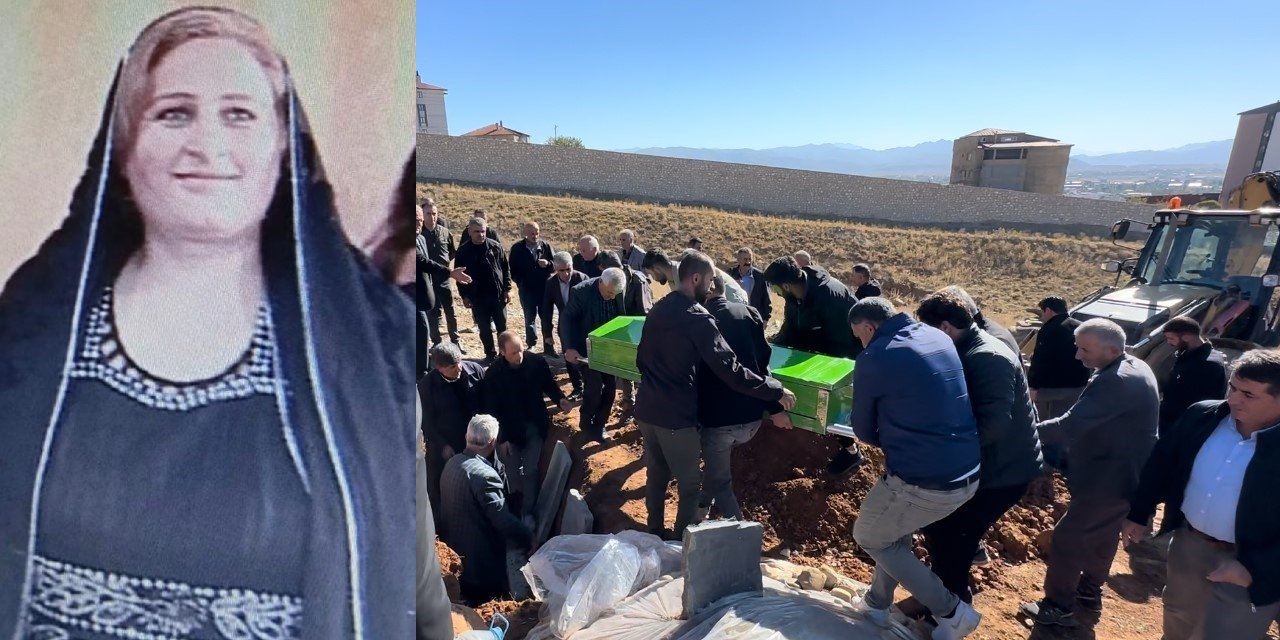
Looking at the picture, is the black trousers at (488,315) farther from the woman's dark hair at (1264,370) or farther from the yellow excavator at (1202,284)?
the woman's dark hair at (1264,370)

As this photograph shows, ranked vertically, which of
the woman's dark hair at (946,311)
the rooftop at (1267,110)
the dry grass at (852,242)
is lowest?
the dry grass at (852,242)

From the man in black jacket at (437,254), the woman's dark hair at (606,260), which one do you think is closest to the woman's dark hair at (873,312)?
the woman's dark hair at (606,260)

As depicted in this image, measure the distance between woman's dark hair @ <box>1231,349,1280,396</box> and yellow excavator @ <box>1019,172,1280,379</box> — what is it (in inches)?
150

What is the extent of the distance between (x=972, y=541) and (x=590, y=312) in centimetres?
310

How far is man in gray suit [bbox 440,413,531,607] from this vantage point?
3.37 meters

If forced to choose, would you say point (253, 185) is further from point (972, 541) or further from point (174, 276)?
point (972, 541)

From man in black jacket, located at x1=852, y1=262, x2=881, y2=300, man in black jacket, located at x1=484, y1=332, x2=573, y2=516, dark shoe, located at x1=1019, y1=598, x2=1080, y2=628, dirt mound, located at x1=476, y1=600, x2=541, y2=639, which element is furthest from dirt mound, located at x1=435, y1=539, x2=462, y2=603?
man in black jacket, located at x1=852, y1=262, x2=881, y2=300

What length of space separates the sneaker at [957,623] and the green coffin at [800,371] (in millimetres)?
1044

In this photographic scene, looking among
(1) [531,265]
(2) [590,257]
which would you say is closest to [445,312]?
(1) [531,265]

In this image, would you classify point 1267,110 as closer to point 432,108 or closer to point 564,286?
point 564,286

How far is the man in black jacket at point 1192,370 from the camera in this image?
403 cm

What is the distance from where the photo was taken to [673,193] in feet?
99.0

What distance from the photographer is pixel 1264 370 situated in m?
2.32

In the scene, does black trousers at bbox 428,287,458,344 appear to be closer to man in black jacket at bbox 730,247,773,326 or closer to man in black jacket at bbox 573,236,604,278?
man in black jacket at bbox 573,236,604,278
